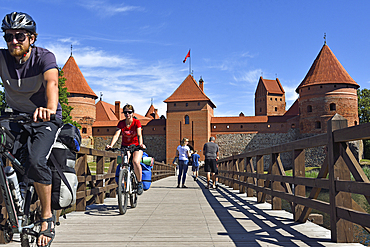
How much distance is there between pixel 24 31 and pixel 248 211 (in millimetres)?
3778

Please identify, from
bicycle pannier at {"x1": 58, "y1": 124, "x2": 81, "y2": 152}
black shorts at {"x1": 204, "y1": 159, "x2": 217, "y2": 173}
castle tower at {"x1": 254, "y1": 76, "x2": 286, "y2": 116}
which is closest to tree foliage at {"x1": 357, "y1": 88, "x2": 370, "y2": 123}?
castle tower at {"x1": 254, "y1": 76, "x2": 286, "y2": 116}

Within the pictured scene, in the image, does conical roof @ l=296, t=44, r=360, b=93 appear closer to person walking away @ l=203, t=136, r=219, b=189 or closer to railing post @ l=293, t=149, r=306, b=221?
person walking away @ l=203, t=136, r=219, b=189

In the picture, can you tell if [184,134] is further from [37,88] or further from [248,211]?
[37,88]

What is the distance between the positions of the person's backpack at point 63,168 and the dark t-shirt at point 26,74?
0.28m

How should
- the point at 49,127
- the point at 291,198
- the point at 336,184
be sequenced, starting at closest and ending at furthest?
the point at 49,127 → the point at 336,184 → the point at 291,198

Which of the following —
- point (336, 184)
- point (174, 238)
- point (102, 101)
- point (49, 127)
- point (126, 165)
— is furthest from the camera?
point (102, 101)

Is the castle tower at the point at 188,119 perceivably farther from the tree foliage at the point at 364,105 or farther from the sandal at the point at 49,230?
the sandal at the point at 49,230

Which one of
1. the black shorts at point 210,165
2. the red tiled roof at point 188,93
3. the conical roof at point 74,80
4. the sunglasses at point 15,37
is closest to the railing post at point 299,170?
the sunglasses at point 15,37

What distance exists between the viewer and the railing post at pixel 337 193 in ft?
9.27

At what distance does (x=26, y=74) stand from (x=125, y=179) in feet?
8.79

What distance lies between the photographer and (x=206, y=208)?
5.34 m

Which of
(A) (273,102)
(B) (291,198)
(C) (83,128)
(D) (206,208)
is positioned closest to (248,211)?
(D) (206,208)

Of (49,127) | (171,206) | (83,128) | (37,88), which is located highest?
(83,128)

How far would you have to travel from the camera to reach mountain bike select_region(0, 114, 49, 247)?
191cm
